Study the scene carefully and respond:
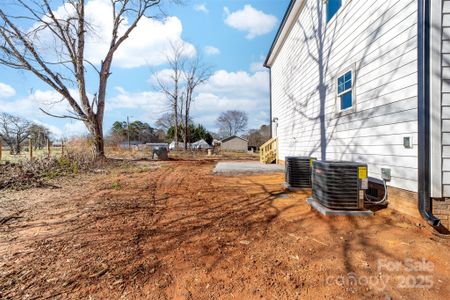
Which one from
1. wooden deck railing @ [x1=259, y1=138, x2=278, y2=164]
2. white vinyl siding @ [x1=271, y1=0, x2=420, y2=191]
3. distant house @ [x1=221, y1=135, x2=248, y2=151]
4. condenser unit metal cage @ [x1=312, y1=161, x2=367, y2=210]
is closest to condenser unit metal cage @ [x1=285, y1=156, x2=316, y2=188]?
white vinyl siding @ [x1=271, y1=0, x2=420, y2=191]

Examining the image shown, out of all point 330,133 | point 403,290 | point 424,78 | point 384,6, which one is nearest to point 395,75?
point 424,78

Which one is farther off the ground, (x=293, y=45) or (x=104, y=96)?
(x=293, y=45)

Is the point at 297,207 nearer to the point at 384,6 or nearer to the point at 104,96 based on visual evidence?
Answer: the point at 384,6

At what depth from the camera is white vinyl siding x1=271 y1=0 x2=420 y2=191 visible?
346 cm

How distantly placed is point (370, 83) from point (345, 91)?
3.17 ft

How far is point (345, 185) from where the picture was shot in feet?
11.7

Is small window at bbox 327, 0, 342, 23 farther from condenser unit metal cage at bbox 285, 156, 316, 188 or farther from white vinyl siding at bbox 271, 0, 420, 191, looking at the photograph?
condenser unit metal cage at bbox 285, 156, 316, 188

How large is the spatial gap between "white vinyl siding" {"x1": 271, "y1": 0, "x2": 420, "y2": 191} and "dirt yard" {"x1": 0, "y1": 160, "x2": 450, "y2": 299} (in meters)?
1.11

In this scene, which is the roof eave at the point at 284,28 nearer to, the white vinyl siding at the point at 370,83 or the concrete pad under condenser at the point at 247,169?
the white vinyl siding at the point at 370,83

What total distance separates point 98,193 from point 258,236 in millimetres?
4323

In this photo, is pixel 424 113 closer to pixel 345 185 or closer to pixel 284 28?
pixel 345 185

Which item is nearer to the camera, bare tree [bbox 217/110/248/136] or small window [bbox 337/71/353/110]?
small window [bbox 337/71/353/110]

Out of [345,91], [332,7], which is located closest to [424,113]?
[345,91]

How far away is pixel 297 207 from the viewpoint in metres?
4.25
